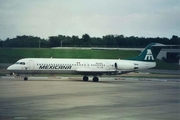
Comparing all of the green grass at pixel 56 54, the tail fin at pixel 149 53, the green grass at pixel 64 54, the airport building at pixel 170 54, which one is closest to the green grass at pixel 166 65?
the green grass at pixel 64 54

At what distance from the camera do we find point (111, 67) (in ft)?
107

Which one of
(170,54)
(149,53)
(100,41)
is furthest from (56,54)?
(170,54)

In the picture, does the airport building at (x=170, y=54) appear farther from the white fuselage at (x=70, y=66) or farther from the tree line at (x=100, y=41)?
Answer: the white fuselage at (x=70, y=66)

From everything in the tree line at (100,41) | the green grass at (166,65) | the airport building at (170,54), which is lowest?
the green grass at (166,65)

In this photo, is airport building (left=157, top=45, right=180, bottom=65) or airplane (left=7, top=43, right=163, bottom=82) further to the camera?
airport building (left=157, top=45, right=180, bottom=65)

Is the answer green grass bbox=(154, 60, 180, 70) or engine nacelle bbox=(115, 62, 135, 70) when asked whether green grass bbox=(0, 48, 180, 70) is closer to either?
green grass bbox=(154, 60, 180, 70)

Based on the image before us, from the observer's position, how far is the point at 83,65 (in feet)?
106

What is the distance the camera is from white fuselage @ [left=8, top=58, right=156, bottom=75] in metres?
30.5

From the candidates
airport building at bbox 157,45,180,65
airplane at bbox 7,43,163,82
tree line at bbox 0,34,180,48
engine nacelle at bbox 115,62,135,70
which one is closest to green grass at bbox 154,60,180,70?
airport building at bbox 157,45,180,65

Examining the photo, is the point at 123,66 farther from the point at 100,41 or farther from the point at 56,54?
the point at 56,54

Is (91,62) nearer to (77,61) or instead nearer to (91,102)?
(77,61)

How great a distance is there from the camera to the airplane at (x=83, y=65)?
30.6 m

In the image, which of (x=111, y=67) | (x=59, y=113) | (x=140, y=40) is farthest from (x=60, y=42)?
(x=59, y=113)

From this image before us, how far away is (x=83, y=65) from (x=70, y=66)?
52.3 inches
